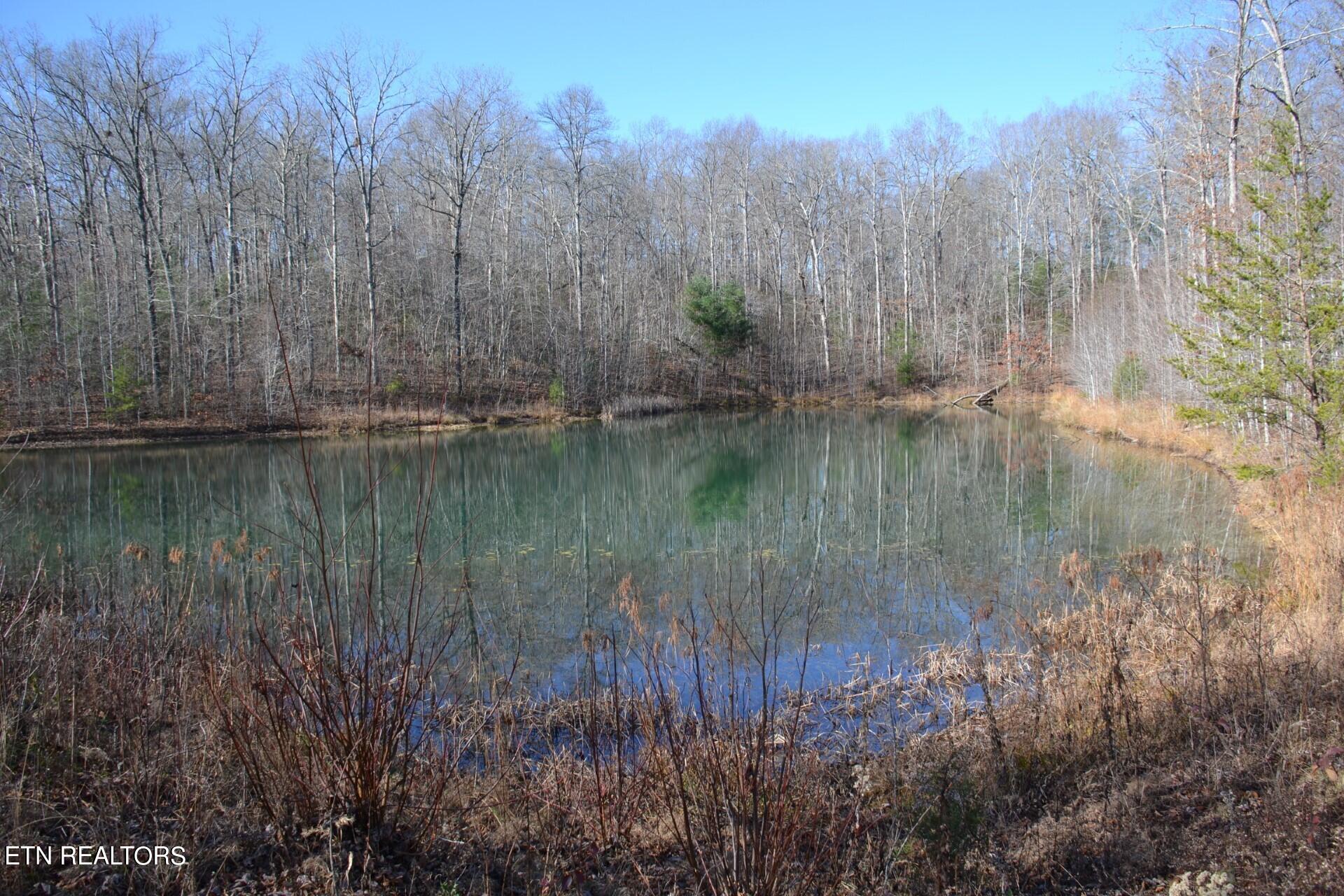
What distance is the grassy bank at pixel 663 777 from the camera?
291 centimetres

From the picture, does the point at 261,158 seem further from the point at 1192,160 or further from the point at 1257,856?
the point at 1257,856

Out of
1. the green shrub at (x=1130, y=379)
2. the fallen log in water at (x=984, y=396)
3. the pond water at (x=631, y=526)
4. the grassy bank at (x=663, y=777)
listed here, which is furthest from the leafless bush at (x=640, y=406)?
the grassy bank at (x=663, y=777)

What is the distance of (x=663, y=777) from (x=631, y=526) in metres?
9.70

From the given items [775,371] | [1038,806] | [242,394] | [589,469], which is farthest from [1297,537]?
[775,371]

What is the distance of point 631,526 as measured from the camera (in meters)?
12.9

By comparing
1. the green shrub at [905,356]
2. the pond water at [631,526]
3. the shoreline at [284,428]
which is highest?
the green shrub at [905,356]

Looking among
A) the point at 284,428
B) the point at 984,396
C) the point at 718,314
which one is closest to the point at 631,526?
the point at 284,428

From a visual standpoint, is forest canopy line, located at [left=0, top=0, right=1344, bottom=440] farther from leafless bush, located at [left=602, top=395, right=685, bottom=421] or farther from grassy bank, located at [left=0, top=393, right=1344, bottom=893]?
grassy bank, located at [left=0, top=393, right=1344, bottom=893]

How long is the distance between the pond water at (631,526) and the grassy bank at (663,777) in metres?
0.74

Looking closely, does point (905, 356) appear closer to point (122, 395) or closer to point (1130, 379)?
point (1130, 379)

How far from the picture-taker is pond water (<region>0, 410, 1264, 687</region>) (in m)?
7.91

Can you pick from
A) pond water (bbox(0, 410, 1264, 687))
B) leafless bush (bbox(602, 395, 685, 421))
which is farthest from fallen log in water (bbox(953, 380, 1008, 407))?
pond water (bbox(0, 410, 1264, 687))

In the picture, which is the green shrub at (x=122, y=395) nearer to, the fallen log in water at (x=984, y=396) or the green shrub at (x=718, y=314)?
the green shrub at (x=718, y=314)

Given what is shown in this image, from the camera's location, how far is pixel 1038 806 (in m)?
3.96
